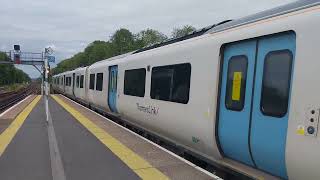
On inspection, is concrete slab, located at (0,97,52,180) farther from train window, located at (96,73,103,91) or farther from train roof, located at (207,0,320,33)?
train window, located at (96,73,103,91)

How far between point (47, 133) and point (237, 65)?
8438mm

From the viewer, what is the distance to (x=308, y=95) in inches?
211

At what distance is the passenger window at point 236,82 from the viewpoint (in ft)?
22.5

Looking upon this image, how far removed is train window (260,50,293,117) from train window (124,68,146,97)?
6.49 m

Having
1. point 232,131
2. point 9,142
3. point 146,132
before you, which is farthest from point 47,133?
point 232,131

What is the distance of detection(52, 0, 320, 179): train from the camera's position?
546 centimetres

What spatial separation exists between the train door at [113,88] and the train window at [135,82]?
6.24 ft

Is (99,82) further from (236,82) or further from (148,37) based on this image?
(148,37)

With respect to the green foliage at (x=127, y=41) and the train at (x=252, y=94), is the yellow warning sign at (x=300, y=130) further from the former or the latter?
the green foliage at (x=127, y=41)

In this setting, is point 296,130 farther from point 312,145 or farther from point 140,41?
point 140,41

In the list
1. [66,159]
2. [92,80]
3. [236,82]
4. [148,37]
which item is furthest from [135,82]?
[148,37]

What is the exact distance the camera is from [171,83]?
1008 centimetres

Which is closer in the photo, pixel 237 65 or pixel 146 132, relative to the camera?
pixel 237 65

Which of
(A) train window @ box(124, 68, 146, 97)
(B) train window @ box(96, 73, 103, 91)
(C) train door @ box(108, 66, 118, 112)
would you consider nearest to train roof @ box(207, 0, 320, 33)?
(A) train window @ box(124, 68, 146, 97)
